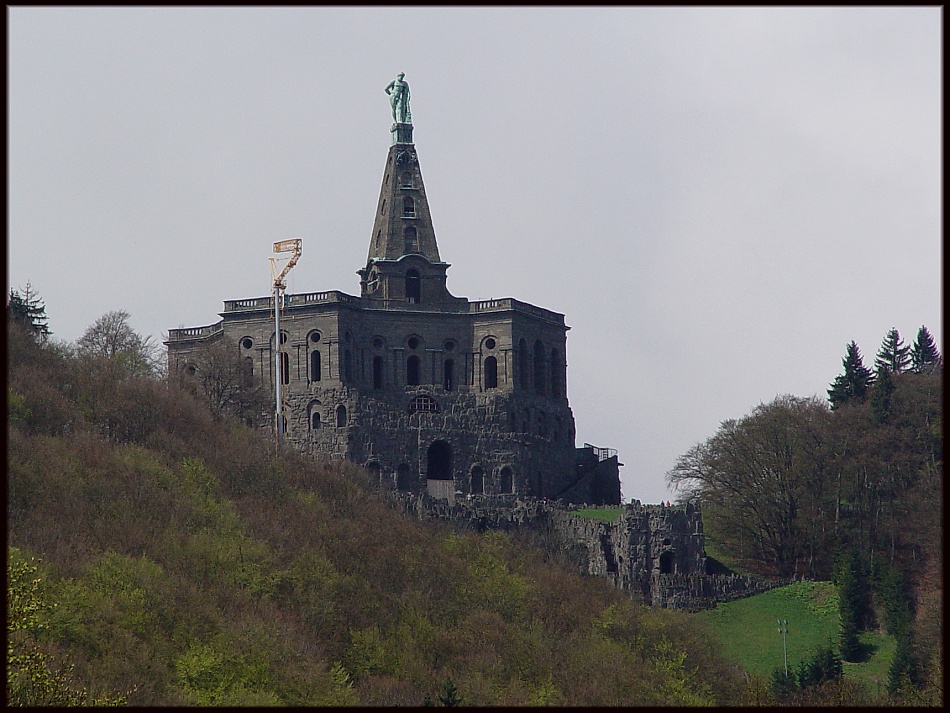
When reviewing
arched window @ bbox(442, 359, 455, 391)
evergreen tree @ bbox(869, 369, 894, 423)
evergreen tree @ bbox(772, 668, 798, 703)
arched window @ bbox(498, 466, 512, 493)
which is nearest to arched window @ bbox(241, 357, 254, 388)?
arched window @ bbox(442, 359, 455, 391)

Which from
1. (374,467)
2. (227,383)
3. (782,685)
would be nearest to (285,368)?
(227,383)

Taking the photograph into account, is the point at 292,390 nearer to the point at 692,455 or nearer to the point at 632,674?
the point at 692,455

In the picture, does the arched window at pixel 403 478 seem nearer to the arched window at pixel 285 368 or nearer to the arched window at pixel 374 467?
the arched window at pixel 374 467

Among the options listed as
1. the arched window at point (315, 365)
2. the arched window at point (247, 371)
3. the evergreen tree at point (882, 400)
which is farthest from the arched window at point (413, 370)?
the evergreen tree at point (882, 400)

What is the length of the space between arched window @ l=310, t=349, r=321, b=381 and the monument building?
0.08 meters

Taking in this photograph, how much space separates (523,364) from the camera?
3575 inches

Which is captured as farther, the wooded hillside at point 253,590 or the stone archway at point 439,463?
the stone archway at point 439,463

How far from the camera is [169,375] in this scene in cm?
8812

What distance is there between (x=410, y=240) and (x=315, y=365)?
10.8 meters

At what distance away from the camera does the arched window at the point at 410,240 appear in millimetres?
93125

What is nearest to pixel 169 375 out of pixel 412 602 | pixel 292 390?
pixel 292 390

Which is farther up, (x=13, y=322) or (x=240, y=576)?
(x=13, y=322)

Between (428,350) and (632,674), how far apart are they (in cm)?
3488

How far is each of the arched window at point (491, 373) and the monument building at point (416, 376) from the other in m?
0.08
